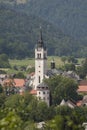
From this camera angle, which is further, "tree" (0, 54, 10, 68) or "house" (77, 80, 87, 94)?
"tree" (0, 54, 10, 68)

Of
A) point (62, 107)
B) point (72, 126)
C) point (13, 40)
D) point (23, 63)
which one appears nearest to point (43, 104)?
point (62, 107)

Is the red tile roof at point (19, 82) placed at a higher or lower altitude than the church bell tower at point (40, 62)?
lower

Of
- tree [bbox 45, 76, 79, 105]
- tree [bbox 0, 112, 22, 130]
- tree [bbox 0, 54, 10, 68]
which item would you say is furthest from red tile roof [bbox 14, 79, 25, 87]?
tree [bbox 0, 112, 22, 130]

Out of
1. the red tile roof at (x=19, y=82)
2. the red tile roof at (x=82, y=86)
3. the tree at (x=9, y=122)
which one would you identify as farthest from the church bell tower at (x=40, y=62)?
the tree at (x=9, y=122)

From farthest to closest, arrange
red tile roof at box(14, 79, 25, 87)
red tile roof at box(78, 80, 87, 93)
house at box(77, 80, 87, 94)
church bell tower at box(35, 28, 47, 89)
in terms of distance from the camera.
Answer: red tile roof at box(14, 79, 25, 87) < red tile roof at box(78, 80, 87, 93) < house at box(77, 80, 87, 94) < church bell tower at box(35, 28, 47, 89)

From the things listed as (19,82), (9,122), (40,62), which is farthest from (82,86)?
(9,122)

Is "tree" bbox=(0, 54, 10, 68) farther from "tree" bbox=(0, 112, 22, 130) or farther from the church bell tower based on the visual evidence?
"tree" bbox=(0, 112, 22, 130)

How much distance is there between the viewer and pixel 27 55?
531ft

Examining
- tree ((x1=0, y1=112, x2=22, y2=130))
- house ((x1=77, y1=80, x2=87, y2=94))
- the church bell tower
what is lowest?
house ((x1=77, y1=80, x2=87, y2=94))

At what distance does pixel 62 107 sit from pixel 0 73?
52811 mm

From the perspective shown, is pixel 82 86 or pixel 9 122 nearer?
pixel 9 122

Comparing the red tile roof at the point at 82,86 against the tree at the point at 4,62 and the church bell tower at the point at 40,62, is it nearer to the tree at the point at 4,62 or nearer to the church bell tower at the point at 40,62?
the church bell tower at the point at 40,62

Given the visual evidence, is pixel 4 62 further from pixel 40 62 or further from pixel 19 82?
pixel 40 62

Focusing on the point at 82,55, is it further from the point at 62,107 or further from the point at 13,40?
the point at 62,107
